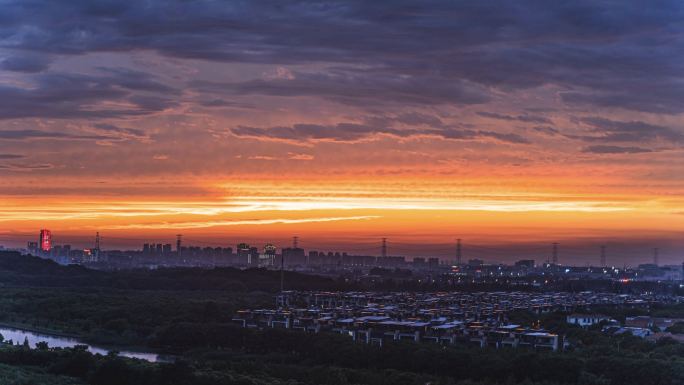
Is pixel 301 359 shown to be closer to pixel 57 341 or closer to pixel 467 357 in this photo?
pixel 467 357

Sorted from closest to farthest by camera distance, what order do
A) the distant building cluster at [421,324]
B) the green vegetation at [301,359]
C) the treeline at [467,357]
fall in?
the green vegetation at [301,359] < the treeline at [467,357] < the distant building cluster at [421,324]

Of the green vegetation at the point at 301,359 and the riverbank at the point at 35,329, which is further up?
the green vegetation at the point at 301,359

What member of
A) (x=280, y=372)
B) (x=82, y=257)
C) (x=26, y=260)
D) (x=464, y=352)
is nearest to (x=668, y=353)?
(x=464, y=352)

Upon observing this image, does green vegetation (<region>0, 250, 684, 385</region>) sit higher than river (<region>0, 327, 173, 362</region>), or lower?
higher

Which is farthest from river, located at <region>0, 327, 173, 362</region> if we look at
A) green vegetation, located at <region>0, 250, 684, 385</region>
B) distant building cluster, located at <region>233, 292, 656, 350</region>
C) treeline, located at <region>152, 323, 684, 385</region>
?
distant building cluster, located at <region>233, 292, 656, 350</region>

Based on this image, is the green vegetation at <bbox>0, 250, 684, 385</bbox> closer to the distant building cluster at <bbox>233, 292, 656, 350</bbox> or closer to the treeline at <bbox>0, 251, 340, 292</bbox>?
the distant building cluster at <bbox>233, 292, 656, 350</bbox>

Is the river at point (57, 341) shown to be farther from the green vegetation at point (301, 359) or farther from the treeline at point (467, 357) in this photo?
the treeline at point (467, 357)

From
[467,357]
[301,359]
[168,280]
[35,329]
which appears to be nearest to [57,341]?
[35,329]

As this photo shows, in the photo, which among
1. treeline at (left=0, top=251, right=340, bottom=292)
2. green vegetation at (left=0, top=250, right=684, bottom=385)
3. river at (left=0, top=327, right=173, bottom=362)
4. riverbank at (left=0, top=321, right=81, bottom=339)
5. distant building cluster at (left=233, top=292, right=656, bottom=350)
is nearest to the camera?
green vegetation at (left=0, top=250, right=684, bottom=385)

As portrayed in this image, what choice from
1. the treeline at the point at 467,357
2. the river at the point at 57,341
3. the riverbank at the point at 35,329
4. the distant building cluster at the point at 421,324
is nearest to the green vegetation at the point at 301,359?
the treeline at the point at 467,357
